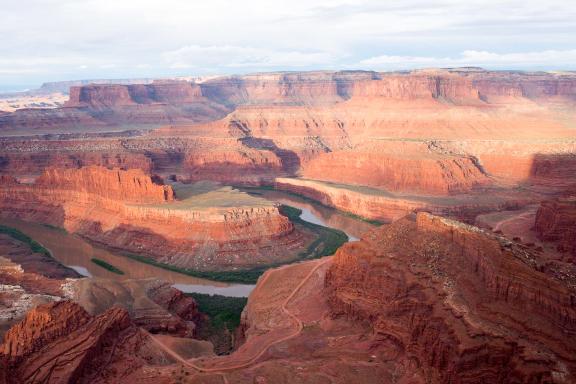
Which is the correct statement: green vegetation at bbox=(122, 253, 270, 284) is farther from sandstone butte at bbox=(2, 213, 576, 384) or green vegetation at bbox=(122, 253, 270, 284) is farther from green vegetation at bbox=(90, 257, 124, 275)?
sandstone butte at bbox=(2, 213, 576, 384)

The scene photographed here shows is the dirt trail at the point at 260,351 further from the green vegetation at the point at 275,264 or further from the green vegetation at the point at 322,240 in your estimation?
the green vegetation at the point at 322,240

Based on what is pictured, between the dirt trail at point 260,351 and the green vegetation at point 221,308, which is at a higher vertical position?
the dirt trail at point 260,351

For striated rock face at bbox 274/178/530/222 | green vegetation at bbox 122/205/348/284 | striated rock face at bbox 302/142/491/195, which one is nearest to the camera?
Answer: green vegetation at bbox 122/205/348/284

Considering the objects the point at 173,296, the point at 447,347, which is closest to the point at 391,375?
the point at 447,347

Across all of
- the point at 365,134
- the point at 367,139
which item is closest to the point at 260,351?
the point at 367,139

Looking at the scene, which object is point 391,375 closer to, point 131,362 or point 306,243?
point 131,362

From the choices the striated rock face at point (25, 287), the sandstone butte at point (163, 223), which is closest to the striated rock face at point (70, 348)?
the striated rock face at point (25, 287)

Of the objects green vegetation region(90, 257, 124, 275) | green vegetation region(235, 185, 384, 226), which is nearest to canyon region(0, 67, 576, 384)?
green vegetation region(235, 185, 384, 226)
